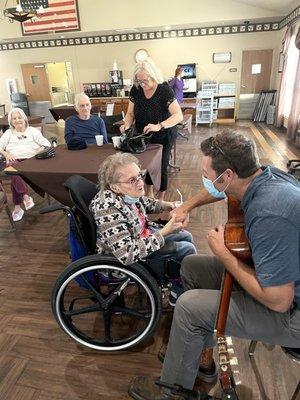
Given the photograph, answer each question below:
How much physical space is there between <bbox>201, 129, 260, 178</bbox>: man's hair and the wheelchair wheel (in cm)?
60

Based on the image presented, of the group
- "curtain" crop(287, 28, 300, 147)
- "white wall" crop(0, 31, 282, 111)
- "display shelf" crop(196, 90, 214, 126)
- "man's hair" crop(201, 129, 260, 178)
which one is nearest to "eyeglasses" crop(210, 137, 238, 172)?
"man's hair" crop(201, 129, 260, 178)

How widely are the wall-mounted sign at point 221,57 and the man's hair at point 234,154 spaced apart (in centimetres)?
774

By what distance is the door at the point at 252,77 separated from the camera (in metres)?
7.58

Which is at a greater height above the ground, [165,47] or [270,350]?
[165,47]

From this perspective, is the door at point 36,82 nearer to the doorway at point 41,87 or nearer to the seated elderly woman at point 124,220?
the doorway at point 41,87

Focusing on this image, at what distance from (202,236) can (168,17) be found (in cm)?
635

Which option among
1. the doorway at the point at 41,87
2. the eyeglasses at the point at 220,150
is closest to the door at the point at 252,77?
the doorway at the point at 41,87

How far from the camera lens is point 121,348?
1481 mm

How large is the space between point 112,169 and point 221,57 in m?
7.61

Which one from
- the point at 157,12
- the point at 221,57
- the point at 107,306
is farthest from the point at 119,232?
the point at 221,57

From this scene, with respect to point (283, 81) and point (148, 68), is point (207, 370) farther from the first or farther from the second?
point (283, 81)

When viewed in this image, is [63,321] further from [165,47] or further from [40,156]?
[165,47]

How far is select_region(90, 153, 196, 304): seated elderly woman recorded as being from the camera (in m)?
1.28

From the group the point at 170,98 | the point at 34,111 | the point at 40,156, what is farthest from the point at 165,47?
the point at 40,156
